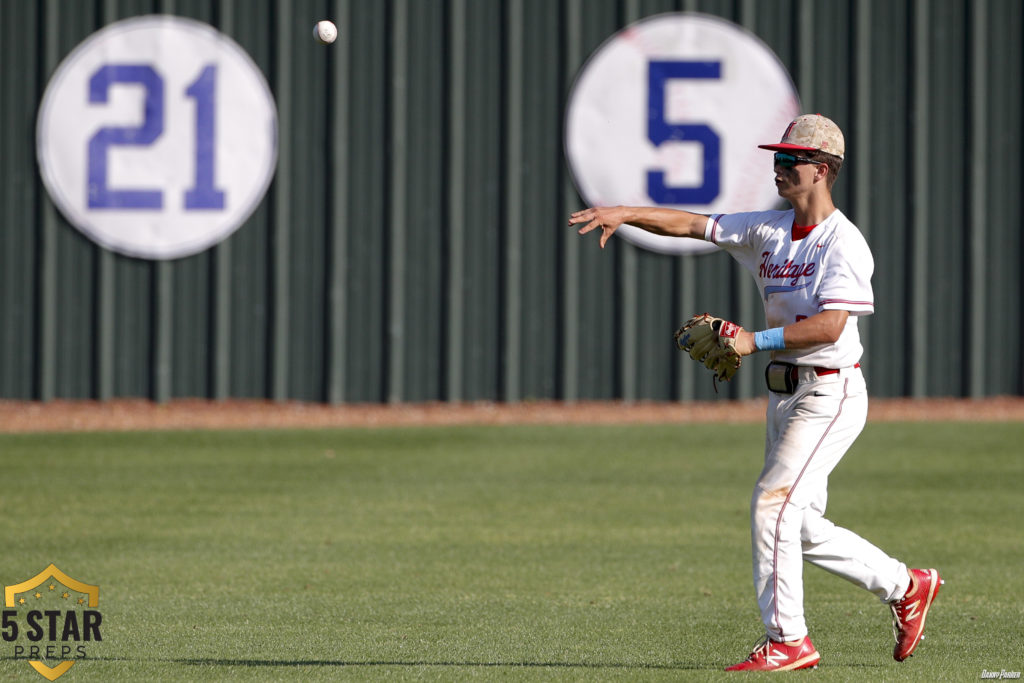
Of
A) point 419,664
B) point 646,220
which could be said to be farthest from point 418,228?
point 419,664

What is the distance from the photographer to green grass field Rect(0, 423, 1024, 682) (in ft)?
21.4

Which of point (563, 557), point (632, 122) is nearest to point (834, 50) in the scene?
point (632, 122)

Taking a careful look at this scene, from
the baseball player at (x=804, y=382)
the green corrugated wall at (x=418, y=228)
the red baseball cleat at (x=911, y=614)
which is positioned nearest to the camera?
the baseball player at (x=804, y=382)

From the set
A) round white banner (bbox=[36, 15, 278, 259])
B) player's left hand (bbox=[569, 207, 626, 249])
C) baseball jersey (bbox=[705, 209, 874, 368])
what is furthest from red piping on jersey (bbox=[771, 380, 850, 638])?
round white banner (bbox=[36, 15, 278, 259])

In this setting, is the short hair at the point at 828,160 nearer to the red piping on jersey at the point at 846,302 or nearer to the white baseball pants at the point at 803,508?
the red piping on jersey at the point at 846,302

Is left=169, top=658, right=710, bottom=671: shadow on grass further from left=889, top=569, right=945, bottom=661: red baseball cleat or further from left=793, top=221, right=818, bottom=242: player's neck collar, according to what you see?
left=793, top=221, right=818, bottom=242: player's neck collar

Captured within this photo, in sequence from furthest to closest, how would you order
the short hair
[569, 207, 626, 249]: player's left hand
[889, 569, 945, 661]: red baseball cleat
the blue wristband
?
1. [569, 207, 626, 249]: player's left hand
2. [889, 569, 945, 661]: red baseball cleat
3. the short hair
4. the blue wristband

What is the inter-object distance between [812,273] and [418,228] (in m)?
12.1

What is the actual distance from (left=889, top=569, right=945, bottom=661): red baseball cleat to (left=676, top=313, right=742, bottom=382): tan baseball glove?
122 cm

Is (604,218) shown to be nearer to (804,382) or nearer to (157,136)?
(804,382)

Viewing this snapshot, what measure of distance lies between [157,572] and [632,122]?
1032cm

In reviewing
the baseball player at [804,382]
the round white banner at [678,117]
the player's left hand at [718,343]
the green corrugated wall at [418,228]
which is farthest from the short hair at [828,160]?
the green corrugated wall at [418,228]

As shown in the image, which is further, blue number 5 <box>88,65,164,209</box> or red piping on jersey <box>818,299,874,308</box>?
blue number 5 <box>88,65,164,209</box>

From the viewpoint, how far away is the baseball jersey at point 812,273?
5867 mm
